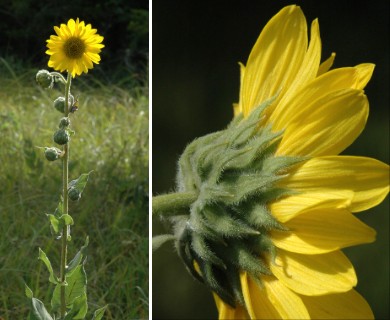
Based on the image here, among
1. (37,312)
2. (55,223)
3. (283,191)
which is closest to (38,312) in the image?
(37,312)

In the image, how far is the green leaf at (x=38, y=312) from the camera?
0.87m

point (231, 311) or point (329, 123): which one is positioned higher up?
point (329, 123)

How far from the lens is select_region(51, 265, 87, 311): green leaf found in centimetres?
86

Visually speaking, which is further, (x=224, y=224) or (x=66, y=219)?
(x=66, y=219)

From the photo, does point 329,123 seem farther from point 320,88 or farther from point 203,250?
point 203,250

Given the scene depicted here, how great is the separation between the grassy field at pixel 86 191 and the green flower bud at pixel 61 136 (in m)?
0.22

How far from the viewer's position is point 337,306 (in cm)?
68

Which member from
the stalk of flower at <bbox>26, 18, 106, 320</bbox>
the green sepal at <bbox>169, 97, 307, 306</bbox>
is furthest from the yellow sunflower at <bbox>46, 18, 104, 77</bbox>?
the green sepal at <bbox>169, 97, 307, 306</bbox>

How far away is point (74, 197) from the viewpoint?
2.69ft

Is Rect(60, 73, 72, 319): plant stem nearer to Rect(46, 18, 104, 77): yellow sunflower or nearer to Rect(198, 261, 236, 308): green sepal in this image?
Rect(46, 18, 104, 77): yellow sunflower

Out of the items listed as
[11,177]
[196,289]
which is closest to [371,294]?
[196,289]

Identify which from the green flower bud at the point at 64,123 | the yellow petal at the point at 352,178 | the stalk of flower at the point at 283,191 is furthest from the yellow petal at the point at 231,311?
the green flower bud at the point at 64,123

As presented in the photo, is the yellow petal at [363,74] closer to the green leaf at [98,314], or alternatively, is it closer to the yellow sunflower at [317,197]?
the yellow sunflower at [317,197]

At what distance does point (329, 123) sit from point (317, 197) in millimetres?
59
